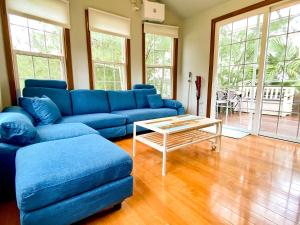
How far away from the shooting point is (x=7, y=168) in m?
1.38

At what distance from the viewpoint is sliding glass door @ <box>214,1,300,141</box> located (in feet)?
9.37

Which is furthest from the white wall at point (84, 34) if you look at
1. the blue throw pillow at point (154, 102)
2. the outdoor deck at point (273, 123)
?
the outdoor deck at point (273, 123)

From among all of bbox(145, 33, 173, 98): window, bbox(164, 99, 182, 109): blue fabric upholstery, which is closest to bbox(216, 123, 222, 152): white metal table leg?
bbox(164, 99, 182, 109): blue fabric upholstery

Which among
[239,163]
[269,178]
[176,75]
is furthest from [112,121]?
[176,75]

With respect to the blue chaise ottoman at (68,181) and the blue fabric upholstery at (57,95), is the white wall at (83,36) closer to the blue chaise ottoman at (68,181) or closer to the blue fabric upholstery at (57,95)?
the blue fabric upholstery at (57,95)

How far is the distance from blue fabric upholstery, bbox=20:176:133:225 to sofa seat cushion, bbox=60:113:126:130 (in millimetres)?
1453

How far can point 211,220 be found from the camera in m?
1.23

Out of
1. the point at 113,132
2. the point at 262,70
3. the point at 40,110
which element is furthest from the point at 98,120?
the point at 262,70

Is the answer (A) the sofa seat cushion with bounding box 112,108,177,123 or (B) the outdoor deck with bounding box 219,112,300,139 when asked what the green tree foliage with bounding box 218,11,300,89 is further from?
(A) the sofa seat cushion with bounding box 112,108,177,123

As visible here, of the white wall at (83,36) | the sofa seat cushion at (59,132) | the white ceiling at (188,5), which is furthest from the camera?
the white ceiling at (188,5)

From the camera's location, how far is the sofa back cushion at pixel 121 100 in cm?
333

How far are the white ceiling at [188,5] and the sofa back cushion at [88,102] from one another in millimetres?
2829

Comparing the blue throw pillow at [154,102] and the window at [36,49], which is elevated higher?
the window at [36,49]

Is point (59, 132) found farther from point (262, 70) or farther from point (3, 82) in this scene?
point (262, 70)
